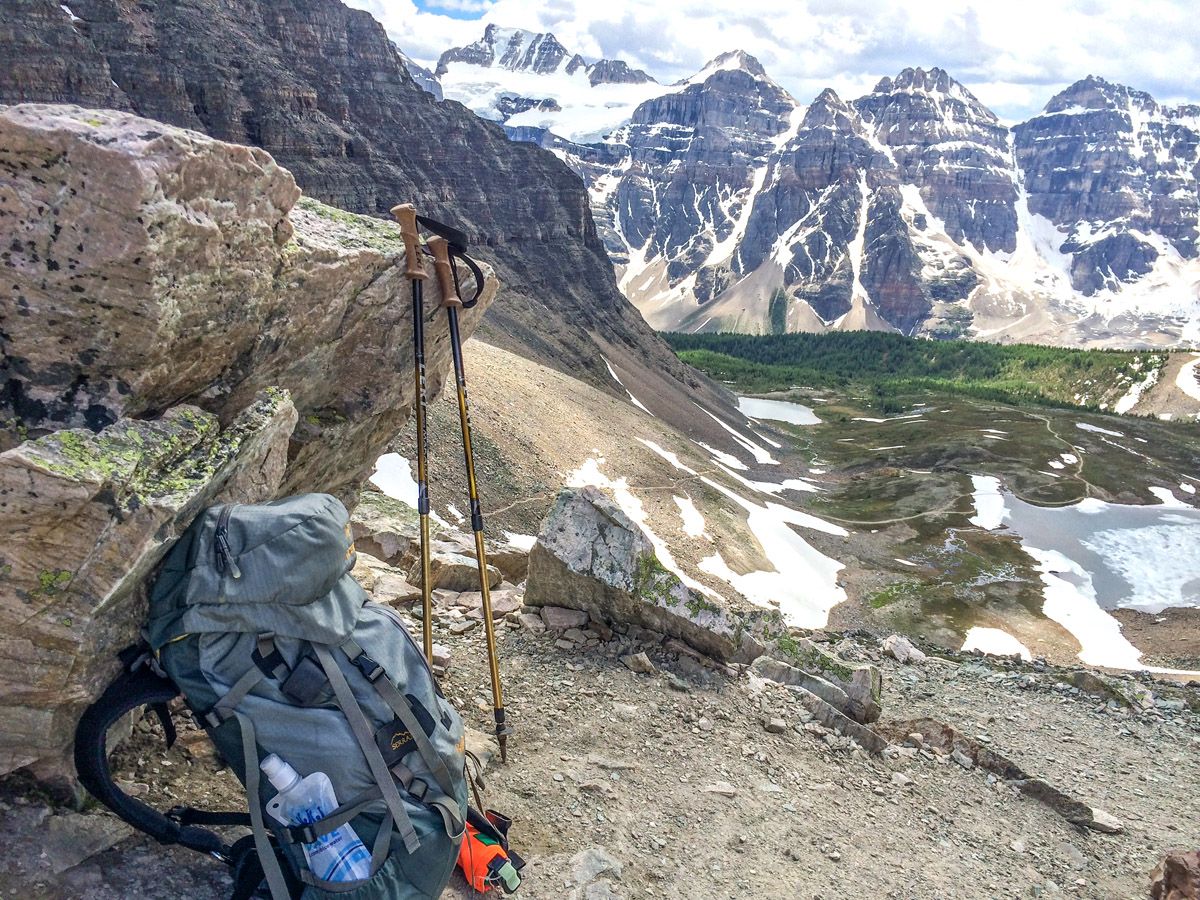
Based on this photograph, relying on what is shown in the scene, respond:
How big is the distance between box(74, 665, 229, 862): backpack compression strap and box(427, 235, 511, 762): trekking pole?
3.17 m

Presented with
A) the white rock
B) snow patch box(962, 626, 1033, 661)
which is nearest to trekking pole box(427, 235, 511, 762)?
the white rock

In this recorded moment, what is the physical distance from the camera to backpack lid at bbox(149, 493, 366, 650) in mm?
4914

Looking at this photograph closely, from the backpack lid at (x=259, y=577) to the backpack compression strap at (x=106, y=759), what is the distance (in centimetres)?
29

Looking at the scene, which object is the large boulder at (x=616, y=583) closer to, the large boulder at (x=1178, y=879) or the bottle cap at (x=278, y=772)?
the large boulder at (x=1178, y=879)

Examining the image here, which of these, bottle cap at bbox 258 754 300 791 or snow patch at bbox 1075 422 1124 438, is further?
snow patch at bbox 1075 422 1124 438

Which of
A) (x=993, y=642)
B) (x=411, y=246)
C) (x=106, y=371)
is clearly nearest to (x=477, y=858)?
(x=106, y=371)

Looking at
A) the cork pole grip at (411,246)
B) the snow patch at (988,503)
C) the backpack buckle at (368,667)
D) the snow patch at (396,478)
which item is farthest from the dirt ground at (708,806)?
the snow patch at (988,503)

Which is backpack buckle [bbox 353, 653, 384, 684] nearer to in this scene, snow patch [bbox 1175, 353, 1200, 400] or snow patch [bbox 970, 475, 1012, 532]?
snow patch [bbox 970, 475, 1012, 532]

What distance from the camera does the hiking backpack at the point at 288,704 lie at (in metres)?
4.83

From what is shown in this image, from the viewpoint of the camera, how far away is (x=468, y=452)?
27.3 feet

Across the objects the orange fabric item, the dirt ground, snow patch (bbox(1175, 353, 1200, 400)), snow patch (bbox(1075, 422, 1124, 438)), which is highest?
snow patch (bbox(1175, 353, 1200, 400))

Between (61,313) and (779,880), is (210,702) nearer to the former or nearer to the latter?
(61,313)

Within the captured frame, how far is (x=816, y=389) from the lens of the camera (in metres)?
165

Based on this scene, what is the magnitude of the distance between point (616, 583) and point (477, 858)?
195 inches
